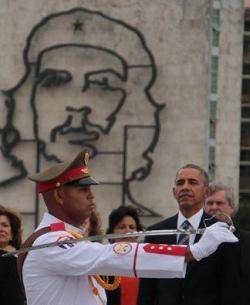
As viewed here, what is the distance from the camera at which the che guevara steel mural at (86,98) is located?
23.2 metres

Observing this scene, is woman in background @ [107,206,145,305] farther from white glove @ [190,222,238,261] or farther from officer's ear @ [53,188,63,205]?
white glove @ [190,222,238,261]

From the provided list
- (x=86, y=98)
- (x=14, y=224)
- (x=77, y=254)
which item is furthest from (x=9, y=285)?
(x=86, y=98)

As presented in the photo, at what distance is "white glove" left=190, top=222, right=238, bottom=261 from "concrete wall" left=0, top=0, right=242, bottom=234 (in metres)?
20.2

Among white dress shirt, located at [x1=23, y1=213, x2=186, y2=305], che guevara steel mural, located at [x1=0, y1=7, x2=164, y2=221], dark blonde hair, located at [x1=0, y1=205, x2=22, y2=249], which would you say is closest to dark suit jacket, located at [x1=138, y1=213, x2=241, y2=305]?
dark blonde hair, located at [x1=0, y1=205, x2=22, y2=249]

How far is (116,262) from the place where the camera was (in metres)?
3.02

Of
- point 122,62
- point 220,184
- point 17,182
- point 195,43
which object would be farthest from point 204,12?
point 220,184

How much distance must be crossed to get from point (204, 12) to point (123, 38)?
1.89 metres

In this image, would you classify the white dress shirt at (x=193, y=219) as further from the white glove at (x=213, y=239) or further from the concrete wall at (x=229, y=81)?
the concrete wall at (x=229, y=81)

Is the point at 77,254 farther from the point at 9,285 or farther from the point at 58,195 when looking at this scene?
the point at 9,285

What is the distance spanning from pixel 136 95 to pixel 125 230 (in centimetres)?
1750

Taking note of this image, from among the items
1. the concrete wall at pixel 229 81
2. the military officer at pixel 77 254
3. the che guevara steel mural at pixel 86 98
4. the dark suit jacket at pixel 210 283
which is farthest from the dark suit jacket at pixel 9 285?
the concrete wall at pixel 229 81

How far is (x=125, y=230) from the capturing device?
5.95m

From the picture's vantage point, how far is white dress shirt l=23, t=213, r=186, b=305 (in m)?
3.01

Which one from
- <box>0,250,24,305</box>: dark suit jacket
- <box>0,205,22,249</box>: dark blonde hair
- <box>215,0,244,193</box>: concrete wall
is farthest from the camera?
<box>215,0,244,193</box>: concrete wall
